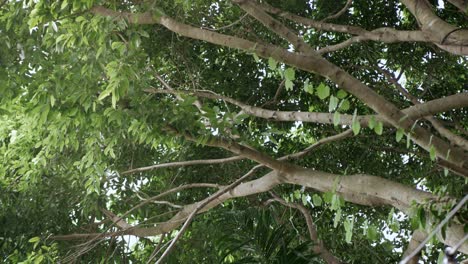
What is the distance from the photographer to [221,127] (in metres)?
3.86

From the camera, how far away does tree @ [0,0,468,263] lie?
3.66 metres

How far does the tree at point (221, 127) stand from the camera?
12.0ft

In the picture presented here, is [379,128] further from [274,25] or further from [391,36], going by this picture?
[391,36]

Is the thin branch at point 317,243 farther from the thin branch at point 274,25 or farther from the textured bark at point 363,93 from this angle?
the thin branch at point 274,25

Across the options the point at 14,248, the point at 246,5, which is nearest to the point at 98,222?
the point at 14,248

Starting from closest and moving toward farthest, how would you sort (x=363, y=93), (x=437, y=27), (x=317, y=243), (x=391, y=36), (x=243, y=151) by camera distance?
1. (x=363, y=93)
2. (x=437, y=27)
3. (x=243, y=151)
4. (x=391, y=36)
5. (x=317, y=243)

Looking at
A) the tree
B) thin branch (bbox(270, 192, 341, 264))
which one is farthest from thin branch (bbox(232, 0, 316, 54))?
thin branch (bbox(270, 192, 341, 264))

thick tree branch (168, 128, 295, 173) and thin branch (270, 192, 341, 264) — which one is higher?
thick tree branch (168, 128, 295, 173)

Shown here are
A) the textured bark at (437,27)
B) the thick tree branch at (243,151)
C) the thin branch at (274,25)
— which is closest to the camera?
the thin branch at (274,25)

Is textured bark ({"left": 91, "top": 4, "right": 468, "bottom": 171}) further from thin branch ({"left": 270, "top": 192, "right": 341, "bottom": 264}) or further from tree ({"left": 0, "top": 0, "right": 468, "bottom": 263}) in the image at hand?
thin branch ({"left": 270, "top": 192, "right": 341, "bottom": 264})

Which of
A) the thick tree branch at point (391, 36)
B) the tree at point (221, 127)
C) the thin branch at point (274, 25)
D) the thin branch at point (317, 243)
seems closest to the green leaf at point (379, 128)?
the tree at point (221, 127)

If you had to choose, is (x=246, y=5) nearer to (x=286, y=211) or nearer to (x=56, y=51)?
(x=56, y=51)

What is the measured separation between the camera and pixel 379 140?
5562 millimetres

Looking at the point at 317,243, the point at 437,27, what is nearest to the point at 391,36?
the point at 437,27
